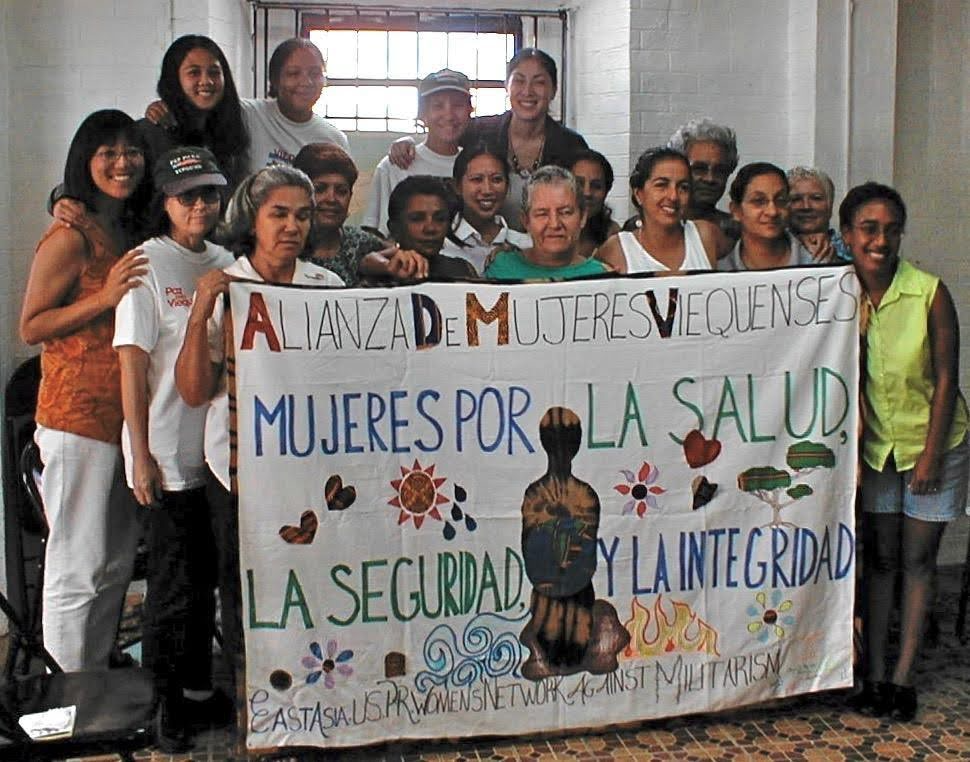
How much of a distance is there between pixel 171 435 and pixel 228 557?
375mm

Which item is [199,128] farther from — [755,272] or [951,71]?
[951,71]

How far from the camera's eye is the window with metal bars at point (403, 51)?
20.5 feet

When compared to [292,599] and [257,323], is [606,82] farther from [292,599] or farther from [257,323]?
[292,599]

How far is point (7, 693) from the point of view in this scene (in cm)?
277

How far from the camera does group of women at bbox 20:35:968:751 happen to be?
345cm

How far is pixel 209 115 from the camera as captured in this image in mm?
4000

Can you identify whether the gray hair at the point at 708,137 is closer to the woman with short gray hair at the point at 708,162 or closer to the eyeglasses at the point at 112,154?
the woman with short gray hair at the point at 708,162

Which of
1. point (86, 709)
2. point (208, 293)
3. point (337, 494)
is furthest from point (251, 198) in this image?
point (86, 709)

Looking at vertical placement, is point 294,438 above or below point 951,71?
below

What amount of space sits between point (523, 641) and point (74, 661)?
4.35 ft

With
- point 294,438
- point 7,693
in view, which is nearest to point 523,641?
point 294,438

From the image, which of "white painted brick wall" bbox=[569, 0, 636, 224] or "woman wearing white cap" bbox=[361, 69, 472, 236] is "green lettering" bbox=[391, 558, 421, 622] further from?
"white painted brick wall" bbox=[569, 0, 636, 224]

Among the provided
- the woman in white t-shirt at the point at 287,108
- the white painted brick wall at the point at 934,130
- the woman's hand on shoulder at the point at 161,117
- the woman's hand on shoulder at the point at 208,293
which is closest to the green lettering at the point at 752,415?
the woman's hand on shoulder at the point at 208,293

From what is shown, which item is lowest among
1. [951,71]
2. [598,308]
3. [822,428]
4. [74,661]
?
[74,661]
